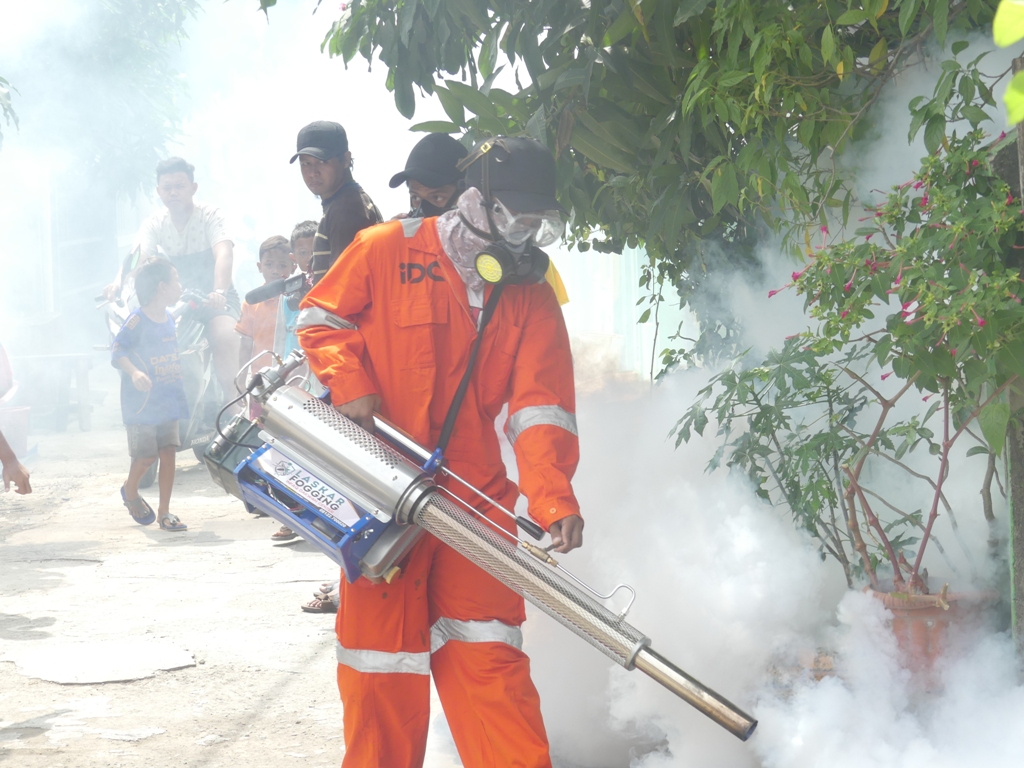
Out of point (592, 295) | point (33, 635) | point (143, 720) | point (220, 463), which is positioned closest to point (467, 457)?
point (220, 463)

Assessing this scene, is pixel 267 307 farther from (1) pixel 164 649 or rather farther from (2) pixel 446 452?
(2) pixel 446 452

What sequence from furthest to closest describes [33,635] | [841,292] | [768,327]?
[33,635]
[768,327]
[841,292]

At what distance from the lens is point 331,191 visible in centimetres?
395

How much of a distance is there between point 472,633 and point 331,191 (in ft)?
6.62

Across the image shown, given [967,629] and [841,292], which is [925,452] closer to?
[967,629]

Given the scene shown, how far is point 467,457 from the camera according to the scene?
2631 millimetres

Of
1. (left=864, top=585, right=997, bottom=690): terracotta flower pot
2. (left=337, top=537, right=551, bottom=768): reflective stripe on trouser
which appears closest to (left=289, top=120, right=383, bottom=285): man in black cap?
(left=337, top=537, right=551, bottom=768): reflective stripe on trouser

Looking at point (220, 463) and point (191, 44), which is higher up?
point (191, 44)

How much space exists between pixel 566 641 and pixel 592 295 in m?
6.03

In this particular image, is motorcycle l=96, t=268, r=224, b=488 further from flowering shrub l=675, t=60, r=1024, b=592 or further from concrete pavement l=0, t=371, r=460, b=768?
flowering shrub l=675, t=60, r=1024, b=592

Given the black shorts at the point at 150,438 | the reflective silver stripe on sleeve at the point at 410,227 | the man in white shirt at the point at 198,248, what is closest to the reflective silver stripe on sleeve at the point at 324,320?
the reflective silver stripe on sleeve at the point at 410,227

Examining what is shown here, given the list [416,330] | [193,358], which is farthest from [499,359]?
[193,358]

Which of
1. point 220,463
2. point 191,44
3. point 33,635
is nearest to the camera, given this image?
point 220,463

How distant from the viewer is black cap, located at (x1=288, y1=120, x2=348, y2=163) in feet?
12.8
